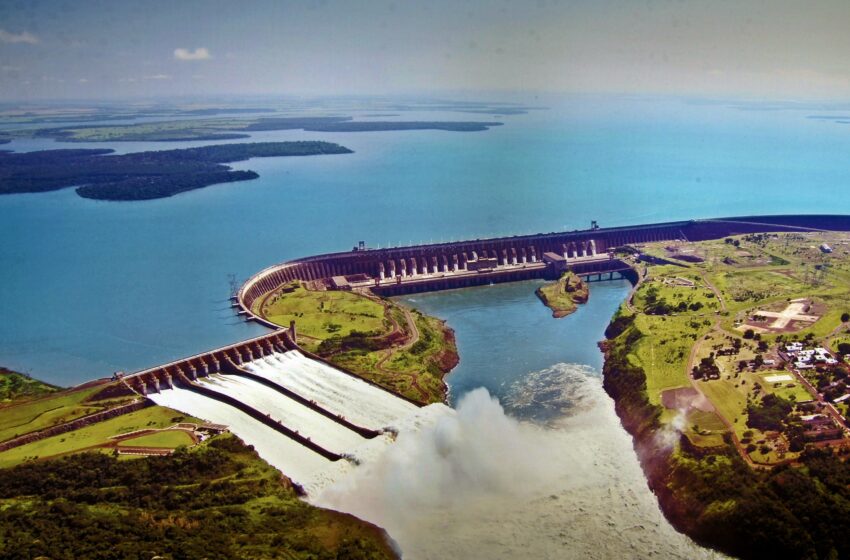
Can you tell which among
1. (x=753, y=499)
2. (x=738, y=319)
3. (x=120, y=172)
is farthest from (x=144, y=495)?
(x=120, y=172)

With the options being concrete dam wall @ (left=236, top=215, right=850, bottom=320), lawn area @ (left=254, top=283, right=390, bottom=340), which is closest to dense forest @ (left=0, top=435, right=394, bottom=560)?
lawn area @ (left=254, top=283, right=390, bottom=340)

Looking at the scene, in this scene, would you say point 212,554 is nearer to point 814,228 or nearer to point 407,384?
point 407,384

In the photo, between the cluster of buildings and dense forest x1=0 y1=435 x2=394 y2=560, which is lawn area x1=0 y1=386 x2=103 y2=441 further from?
the cluster of buildings

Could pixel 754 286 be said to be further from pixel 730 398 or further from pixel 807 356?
pixel 730 398

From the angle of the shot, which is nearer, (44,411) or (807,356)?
(44,411)

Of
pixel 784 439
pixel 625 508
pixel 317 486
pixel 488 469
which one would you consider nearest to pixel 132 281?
pixel 317 486

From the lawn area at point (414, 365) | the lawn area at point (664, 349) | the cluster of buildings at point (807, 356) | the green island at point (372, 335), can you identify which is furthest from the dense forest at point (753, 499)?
the green island at point (372, 335)

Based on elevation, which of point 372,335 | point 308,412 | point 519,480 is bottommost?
point 308,412

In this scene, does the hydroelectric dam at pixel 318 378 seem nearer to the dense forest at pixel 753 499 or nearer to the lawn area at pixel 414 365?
the lawn area at pixel 414 365
